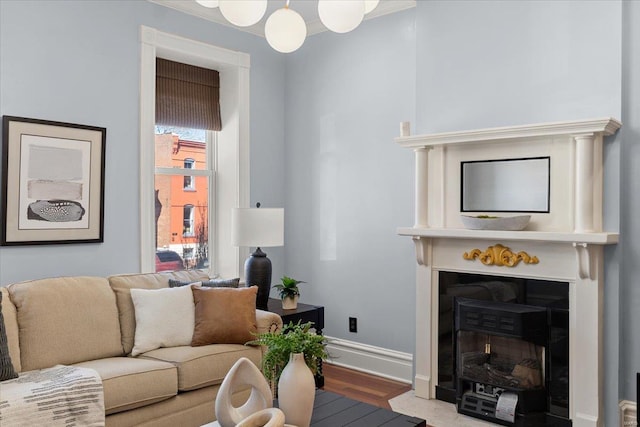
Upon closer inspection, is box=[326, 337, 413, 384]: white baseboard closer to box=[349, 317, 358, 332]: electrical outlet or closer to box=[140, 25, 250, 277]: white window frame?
box=[349, 317, 358, 332]: electrical outlet

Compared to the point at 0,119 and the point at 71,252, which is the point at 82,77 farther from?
the point at 71,252

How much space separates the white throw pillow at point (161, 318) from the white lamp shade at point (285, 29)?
175 cm

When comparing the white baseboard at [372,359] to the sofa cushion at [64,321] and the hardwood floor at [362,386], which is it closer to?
the hardwood floor at [362,386]

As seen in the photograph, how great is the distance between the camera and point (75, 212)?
3498mm

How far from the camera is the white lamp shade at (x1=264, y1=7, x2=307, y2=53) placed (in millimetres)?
2150

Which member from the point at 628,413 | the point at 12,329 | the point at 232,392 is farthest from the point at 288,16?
the point at 628,413

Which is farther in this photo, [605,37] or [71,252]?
[71,252]

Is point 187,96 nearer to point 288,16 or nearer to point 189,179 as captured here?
point 189,179

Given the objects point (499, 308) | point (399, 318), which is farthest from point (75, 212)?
point (499, 308)

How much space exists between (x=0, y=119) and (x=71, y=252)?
3.04 ft

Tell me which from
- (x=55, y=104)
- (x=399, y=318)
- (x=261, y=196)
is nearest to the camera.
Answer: (x=55, y=104)

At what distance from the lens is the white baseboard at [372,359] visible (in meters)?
4.10

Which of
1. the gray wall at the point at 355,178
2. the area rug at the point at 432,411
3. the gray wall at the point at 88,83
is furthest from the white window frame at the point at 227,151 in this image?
the area rug at the point at 432,411

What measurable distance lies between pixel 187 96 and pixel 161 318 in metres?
2.00
